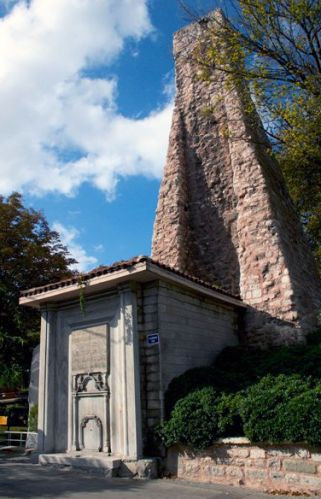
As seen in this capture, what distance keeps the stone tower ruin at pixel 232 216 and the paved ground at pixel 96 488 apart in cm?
485

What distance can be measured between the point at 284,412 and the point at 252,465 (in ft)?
3.72

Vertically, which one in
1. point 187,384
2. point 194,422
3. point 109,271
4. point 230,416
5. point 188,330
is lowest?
point 194,422

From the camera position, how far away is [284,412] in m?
6.64

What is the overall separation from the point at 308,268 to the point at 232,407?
7.48 m

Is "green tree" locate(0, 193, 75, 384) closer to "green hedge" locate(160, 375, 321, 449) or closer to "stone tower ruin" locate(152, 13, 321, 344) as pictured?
"stone tower ruin" locate(152, 13, 321, 344)

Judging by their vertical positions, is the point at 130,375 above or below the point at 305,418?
above

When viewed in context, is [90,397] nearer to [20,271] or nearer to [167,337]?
[167,337]

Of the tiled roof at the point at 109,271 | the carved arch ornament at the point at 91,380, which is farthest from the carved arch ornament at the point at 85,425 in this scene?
the tiled roof at the point at 109,271

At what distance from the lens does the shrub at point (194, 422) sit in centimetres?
740

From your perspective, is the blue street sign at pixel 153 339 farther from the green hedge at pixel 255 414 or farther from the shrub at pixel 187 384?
the green hedge at pixel 255 414

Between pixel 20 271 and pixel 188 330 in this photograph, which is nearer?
pixel 188 330

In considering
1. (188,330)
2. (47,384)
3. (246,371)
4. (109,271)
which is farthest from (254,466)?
(47,384)

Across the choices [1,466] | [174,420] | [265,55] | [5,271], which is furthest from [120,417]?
[5,271]

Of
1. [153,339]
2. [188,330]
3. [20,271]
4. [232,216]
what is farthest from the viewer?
[20,271]
